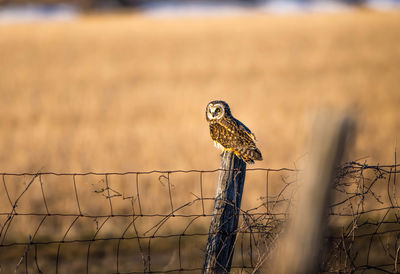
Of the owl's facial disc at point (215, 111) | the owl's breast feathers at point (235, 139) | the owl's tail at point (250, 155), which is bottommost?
the owl's tail at point (250, 155)

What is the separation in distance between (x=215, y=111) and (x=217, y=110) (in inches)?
0.8

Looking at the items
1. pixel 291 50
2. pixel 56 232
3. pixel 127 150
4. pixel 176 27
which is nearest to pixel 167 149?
pixel 127 150

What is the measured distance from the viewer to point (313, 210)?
170 centimetres

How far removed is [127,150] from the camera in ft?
28.2

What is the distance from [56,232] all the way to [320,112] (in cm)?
460

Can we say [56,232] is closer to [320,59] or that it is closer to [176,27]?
[320,59]

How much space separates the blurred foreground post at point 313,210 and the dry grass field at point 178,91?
14cm

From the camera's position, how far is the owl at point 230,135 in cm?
335

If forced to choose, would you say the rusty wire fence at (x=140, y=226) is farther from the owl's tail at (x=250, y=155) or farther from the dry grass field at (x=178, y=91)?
the owl's tail at (x=250, y=155)

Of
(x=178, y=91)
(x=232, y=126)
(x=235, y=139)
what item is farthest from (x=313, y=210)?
(x=178, y=91)

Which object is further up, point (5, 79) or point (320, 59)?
point (320, 59)

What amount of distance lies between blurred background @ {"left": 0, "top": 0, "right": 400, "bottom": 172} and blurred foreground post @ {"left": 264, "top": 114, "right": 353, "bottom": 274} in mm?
172

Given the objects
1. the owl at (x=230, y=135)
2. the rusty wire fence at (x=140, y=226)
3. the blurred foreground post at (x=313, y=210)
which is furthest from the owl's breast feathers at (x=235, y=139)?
the blurred foreground post at (x=313, y=210)

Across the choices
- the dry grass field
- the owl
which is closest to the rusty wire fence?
the dry grass field
